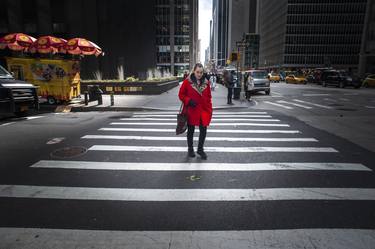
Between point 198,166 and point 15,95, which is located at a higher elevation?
point 15,95

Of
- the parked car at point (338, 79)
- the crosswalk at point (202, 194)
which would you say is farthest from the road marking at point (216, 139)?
the parked car at point (338, 79)

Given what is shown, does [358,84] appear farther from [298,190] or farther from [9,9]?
[9,9]

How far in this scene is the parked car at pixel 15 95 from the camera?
10.2 metres

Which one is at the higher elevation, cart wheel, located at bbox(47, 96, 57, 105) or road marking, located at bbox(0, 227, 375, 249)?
cart wheel, located at bbox(47, 96, 57, 105)

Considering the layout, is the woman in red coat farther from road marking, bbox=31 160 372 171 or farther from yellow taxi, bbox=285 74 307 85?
yellow taxi, bbox=285 74 307 85

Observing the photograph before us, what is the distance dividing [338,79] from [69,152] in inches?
1466

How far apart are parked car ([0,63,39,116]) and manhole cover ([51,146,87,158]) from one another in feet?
16.5

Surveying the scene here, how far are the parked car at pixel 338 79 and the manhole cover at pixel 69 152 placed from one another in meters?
35.5

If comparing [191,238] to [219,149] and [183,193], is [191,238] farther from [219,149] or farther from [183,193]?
[219,149]

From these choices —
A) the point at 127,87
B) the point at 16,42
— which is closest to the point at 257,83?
the point at 127,87

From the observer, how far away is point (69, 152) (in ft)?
22.1

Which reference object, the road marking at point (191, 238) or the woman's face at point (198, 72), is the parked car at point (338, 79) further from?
the road marking at point (191, 238)

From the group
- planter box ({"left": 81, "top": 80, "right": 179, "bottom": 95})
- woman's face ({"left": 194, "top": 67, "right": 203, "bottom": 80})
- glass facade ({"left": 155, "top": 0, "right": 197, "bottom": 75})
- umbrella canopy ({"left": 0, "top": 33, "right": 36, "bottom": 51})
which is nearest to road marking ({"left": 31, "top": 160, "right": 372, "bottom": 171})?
woman's face ({"left": 194, "top": 67, "right": 203, "bottom": 80})

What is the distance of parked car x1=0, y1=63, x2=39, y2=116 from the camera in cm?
1018
